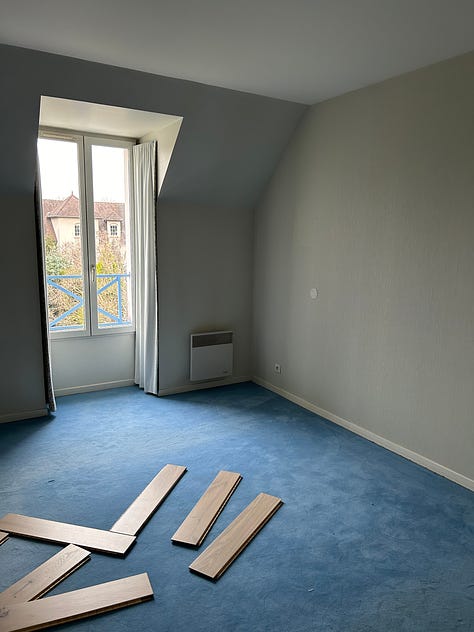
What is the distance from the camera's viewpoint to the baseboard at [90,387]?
4.50 m

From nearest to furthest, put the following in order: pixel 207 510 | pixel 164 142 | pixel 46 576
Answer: pixel 46 576, pixel 207 510, pixel 164 142

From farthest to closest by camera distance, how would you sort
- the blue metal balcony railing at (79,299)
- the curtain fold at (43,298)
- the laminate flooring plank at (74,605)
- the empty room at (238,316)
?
the blue metal balcony railing at (79,299)
the curtain fold at (43,298)
the empty room at (238,316)
the laminate flooring plank at (74,605)

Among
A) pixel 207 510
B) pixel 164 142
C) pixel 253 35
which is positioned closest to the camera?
pixel 253 35

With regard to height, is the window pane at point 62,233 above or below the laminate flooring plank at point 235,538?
above

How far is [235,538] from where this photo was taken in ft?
8.02

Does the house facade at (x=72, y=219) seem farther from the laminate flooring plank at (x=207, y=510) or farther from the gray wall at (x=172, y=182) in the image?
the laminate flooring plank at (x=207, y=510)

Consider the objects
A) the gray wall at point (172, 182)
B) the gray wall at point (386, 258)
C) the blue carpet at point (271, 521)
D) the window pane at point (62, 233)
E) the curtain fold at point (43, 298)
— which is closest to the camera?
the blue carpet at point (271, 521)

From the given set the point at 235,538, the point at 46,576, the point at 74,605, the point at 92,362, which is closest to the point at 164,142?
the point at 92,362

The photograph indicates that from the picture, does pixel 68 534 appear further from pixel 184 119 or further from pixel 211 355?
pixel 184 119

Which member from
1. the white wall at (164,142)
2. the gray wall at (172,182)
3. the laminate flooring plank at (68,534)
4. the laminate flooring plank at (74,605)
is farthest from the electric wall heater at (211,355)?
the laminate flooring plank at (74,605)

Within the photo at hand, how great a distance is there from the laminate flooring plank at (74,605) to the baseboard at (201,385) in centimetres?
253

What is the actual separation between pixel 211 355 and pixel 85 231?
1714 mm

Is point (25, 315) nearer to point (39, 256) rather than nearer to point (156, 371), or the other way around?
point (39, 256)

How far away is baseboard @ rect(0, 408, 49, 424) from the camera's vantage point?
3879mm
